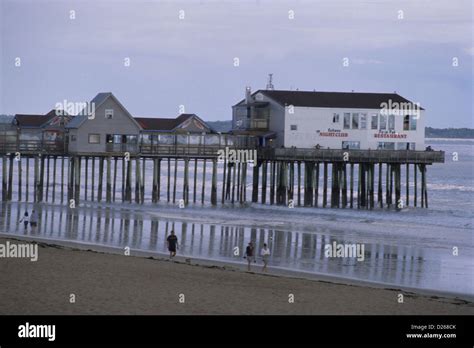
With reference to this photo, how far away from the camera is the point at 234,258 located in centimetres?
3077

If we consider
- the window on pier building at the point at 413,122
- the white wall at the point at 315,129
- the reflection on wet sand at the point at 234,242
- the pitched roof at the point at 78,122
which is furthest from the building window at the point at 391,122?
the pitched roof at the point at 78,122

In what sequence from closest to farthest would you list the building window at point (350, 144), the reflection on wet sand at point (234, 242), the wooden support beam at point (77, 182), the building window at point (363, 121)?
the reflection on wet sand at point (234, 242)
the wooden support beam at point (77, 182)
the building window at point (350, 144)
the building window at point (363, 121)

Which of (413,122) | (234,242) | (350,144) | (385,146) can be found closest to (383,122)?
(385,146)

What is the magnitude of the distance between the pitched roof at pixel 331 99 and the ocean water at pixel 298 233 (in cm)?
608

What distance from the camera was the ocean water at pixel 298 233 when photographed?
97.2 feet

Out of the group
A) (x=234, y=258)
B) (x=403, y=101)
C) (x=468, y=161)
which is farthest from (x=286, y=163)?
(x=468, y=161)

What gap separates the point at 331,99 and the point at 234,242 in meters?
21.2

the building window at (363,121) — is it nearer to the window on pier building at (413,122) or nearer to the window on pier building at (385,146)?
the window on pier building at (385,146)

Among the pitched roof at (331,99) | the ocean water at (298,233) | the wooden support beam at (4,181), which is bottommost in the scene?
the ocean water at (298,233)

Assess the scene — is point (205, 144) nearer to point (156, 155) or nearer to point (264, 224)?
point (156, 155)

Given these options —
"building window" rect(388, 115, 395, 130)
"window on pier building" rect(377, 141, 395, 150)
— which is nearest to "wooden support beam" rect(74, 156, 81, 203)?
"window on pier building" rect(377, 141, 395, 150)

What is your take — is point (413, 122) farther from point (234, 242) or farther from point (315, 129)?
point (234, 242)

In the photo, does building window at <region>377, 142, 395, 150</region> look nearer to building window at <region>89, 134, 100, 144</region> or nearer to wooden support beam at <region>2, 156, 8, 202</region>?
building window at <region>89, 134, 100, 144</region>
